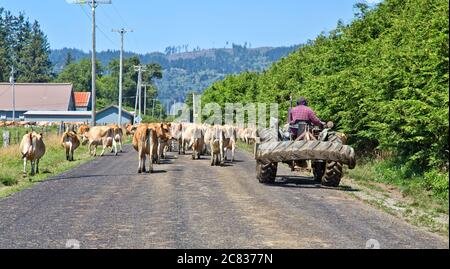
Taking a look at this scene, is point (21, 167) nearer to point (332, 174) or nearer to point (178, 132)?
point (178, 132)

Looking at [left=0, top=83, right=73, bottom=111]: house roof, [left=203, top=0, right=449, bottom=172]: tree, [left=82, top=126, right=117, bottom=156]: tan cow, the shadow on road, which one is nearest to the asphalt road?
the shadow on road

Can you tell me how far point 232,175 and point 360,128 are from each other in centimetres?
790

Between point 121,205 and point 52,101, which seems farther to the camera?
point 52,101

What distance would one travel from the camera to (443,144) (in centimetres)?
1598

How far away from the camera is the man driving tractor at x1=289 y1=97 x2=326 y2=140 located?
18.2 metres

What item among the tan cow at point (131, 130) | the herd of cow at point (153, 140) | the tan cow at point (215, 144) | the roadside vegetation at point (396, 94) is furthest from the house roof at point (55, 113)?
the tan cow at point (215, 144)

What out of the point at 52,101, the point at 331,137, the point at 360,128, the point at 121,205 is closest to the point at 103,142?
the point at 360,128

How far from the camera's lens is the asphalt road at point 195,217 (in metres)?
9.41

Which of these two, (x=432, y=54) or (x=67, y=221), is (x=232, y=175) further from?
(x=67, y=221)

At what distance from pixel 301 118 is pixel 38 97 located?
107 meters

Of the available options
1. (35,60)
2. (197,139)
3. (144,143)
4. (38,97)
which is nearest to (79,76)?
(35,60)

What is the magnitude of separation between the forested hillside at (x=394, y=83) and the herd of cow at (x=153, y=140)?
5.14m

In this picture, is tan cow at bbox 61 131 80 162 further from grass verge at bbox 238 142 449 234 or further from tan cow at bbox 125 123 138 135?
tan cow at bbox 125 123 138 135

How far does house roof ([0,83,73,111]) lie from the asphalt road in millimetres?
103243
